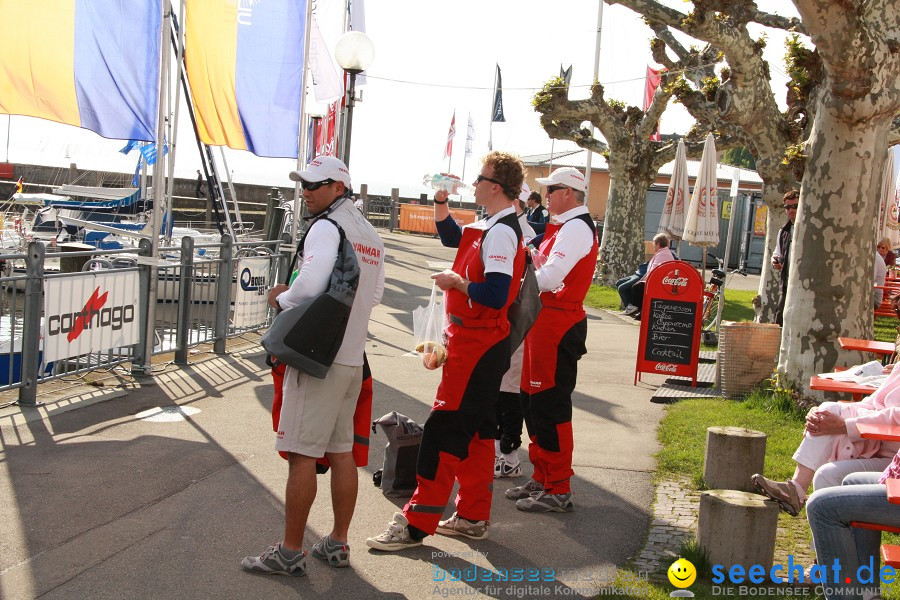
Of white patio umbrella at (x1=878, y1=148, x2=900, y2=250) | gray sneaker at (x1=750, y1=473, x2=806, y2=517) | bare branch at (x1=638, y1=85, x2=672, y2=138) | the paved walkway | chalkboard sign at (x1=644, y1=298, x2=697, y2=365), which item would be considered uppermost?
bare branch at (x1=638, y1=85, x2=672, y2=138)

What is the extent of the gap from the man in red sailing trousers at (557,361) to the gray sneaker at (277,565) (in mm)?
1844

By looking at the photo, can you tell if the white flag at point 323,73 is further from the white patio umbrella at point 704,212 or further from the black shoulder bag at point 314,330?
the black shoulder bag at point 314,330

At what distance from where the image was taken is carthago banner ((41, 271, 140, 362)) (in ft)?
25.7

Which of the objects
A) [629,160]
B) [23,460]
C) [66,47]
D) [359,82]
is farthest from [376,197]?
[23,460]

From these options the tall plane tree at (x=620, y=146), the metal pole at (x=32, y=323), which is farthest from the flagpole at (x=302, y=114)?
the tall plane tree at (x=620, y=146)

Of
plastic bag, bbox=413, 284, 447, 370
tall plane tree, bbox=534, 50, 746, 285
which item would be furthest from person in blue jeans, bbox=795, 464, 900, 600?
tall plane tree, bbox=534, 50, 746, 285

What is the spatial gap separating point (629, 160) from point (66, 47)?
16657mm

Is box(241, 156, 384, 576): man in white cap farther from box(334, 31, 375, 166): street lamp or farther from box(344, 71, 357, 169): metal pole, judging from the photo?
box(344, 71, 357, 169): metal pole

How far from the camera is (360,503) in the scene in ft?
19.4

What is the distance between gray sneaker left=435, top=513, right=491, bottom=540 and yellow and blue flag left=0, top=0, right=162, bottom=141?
614 centimetres

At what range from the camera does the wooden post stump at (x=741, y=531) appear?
4664 millimetres

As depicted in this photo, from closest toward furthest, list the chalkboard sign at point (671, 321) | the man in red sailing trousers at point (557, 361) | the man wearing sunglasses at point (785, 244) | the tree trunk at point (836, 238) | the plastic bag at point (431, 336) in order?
the plastic bag at point (431, 336) → the man in red sailing trousers at point (557, 361) → the tree trunk at point (836, 238) → the chalkboard sign at point (671, 321) → the man wearing sunglasses at point (785, 244)

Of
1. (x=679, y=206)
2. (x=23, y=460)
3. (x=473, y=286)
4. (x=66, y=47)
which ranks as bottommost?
(x=23, y=460)

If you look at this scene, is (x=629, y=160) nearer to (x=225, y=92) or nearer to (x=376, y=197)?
(x=225, y=92)
